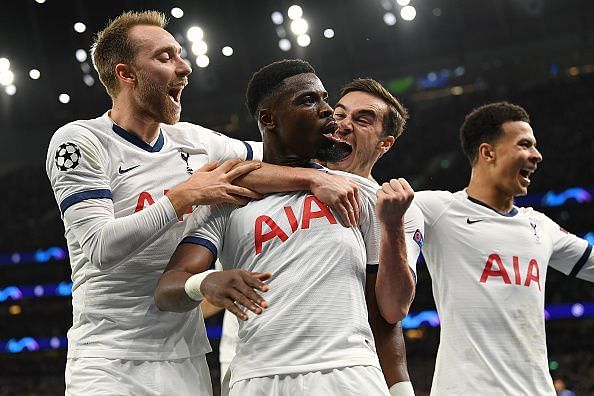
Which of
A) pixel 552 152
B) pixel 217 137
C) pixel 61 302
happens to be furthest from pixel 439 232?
pixel 61 302

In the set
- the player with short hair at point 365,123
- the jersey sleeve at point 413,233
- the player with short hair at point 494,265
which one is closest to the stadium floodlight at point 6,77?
the player with short hair at point 494,265

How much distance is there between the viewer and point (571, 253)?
201 inches

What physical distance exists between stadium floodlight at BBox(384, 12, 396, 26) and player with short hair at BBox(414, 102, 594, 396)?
45.8ft

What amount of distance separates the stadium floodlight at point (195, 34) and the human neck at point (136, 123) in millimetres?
14122

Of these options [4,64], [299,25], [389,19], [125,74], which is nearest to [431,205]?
[125,74]

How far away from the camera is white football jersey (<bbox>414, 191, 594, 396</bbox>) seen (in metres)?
4.48

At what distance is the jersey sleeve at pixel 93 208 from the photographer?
3.15 meters

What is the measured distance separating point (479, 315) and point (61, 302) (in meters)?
23.2

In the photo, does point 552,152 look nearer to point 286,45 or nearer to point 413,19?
point 413,19

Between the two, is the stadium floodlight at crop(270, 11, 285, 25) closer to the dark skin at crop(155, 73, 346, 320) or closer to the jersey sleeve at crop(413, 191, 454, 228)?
the jersey sleeve at crop(413, 191, 454, 228)

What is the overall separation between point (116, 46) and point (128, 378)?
151cm

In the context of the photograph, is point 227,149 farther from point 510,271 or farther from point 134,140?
point 510,271

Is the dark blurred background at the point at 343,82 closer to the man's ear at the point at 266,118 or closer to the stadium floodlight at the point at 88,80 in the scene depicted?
the stadium floodlight at the point at 88,80

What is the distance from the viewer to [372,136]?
4.36 metres
